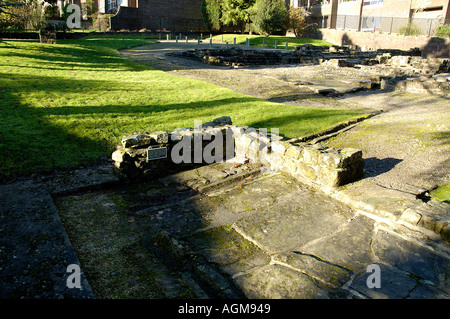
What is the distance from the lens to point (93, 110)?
9.27 metres

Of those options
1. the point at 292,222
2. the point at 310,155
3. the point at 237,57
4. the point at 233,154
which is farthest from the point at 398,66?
the point at 292,222

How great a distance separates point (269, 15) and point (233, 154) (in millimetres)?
30384

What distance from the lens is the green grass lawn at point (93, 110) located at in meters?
7.01

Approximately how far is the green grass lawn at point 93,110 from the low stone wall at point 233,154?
4.38 feet

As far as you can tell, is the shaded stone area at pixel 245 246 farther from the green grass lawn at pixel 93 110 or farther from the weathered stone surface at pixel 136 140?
the green grass lawn at pixel 93 110

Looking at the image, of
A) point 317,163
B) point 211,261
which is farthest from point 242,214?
point 317,163

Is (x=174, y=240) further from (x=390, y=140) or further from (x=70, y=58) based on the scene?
(x=70, y=58)

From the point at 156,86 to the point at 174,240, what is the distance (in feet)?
31.0

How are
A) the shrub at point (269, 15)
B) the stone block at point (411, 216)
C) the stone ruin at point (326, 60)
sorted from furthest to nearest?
the shrub at point (269, 15) → the stone ruin at point (326, 60) → the stone block at point (411, 216)

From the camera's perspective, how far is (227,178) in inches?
239

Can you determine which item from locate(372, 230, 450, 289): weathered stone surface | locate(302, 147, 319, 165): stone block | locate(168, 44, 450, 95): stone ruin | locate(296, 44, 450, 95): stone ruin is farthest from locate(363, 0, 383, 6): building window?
locate(372, 230, 450, 289): weathered stone surface

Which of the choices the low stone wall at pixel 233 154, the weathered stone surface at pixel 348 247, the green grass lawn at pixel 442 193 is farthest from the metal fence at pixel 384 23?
the weathered stone surface at pixel 348 247

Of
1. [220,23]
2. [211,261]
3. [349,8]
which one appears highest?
[349,8]

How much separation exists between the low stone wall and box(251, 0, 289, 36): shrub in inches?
1179
